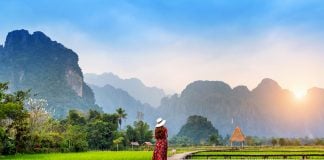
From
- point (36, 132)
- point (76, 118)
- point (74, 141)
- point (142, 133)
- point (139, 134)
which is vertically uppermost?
point (76, 118)

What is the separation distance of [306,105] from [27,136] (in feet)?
612

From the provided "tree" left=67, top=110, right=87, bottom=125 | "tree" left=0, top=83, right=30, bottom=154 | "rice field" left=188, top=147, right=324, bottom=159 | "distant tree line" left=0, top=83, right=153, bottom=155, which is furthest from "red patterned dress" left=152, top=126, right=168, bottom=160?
"tree" left=67, top=110, right=87, bottom=125

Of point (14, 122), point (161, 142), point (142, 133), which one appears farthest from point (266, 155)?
point (142, 133)

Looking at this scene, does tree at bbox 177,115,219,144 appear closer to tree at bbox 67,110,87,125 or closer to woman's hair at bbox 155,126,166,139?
tree at bbox 67,110,87,125

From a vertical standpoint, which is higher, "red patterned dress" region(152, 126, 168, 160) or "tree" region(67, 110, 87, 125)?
"tree" region(67, 110, 87, 125)

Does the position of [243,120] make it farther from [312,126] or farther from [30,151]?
[30,151]

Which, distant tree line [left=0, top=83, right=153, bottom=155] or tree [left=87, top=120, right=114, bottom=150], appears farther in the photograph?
tree [left=87, top=120, right=114, bottom=150]

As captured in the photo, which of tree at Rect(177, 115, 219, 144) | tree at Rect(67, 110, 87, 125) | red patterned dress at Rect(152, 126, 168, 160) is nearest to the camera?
red patterned dress at Rect(152, 126, 168, 160)

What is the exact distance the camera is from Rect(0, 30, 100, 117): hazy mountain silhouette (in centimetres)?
13762

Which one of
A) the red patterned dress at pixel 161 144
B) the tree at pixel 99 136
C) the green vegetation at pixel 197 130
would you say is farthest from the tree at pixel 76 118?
the green vegetation at pixel 197 130

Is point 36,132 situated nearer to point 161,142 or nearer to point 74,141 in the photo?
point 74,141

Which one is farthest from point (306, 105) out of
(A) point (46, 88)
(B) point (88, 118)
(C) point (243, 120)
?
(B) point (88, 118)

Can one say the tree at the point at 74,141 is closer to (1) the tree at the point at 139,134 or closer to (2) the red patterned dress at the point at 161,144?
(1) the tree at the point at 139,134

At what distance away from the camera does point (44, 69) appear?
5684 inches
